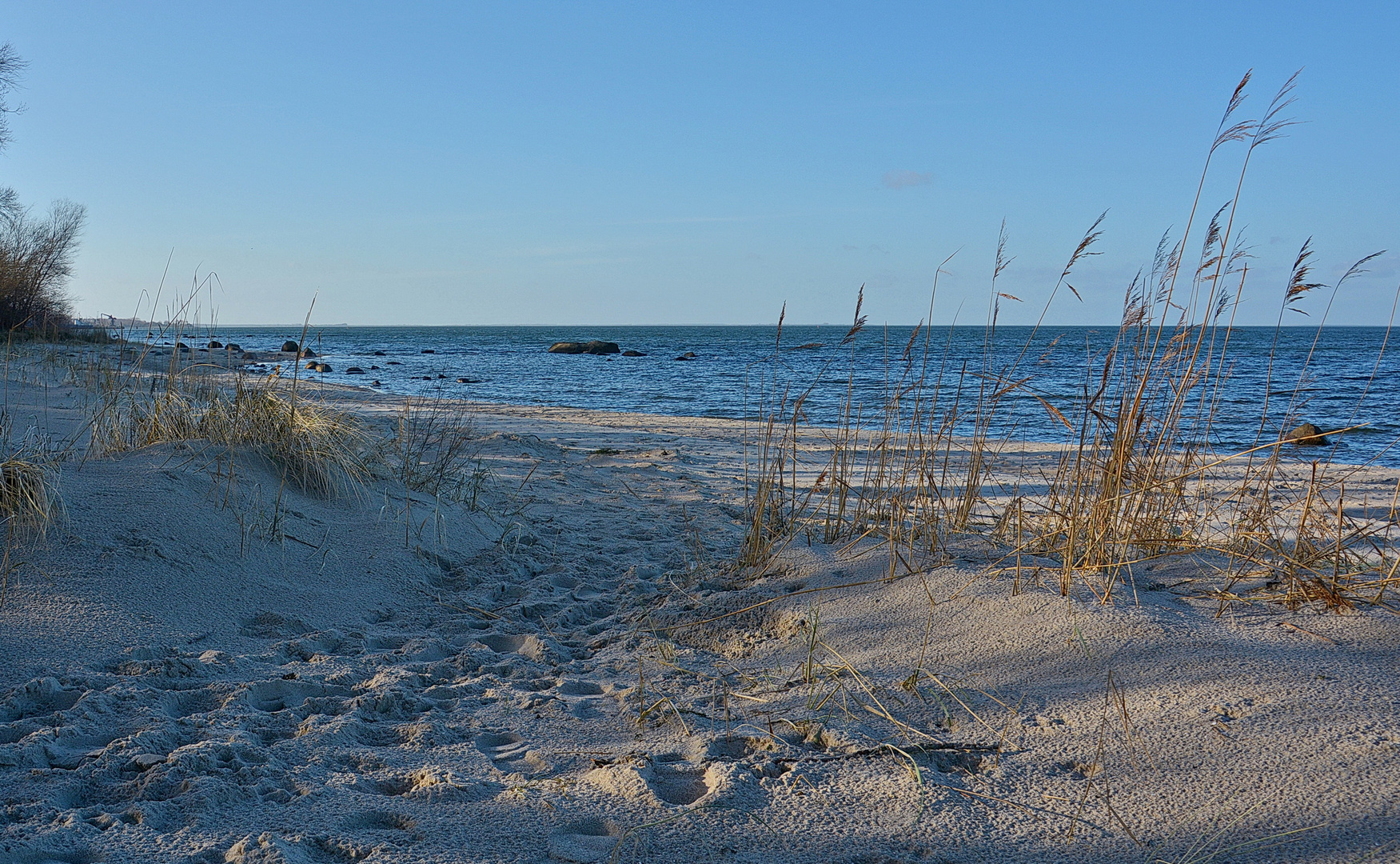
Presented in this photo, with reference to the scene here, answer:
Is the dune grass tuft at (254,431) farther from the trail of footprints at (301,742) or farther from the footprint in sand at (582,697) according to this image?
the footprint in sand at (582,697)

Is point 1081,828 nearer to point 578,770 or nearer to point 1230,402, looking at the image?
point 578,770

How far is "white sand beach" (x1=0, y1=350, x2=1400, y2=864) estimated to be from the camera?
5.41ft

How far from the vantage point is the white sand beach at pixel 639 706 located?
64.9 inches

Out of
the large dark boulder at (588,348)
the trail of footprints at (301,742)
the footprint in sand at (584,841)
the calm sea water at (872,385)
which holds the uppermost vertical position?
the large dark boulder at (588,348)

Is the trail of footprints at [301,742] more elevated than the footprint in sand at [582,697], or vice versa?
the footprint in sand at [582,697]

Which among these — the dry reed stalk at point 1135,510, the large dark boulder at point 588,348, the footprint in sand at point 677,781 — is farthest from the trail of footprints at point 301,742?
the large dark boulder at point 588,348

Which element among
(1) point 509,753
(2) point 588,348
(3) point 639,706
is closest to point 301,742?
(1) point 509,753

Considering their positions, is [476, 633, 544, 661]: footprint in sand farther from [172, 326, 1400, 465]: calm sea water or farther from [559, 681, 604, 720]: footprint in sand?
[172, 326, 1400, 465]: calm sea water

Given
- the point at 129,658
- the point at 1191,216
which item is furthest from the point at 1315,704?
the point at 129,658

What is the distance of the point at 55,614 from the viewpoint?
2.60 m

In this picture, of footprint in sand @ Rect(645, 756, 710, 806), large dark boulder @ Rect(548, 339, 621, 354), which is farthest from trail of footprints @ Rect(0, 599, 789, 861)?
large dark boulder @ Rect(548, 339, 621, 354)

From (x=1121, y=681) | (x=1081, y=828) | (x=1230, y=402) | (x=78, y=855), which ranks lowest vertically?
(x=78, y=855)

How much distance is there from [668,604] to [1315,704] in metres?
1.97

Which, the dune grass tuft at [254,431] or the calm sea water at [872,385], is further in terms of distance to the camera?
the calm sea water at [872,385]
